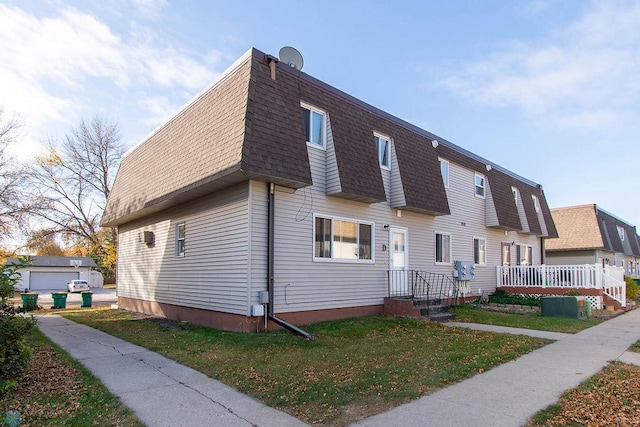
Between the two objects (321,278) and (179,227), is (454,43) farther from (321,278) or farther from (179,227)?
(179,227)

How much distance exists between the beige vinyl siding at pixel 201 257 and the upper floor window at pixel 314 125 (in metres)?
2.54

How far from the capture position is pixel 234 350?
8.14m

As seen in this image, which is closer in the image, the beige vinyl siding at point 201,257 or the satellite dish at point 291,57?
the beige vinyl siding at point 201,257

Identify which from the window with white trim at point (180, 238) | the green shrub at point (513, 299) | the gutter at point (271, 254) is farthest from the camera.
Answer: the green shrub at point (513, 299)

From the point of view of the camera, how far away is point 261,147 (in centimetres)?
A: 946

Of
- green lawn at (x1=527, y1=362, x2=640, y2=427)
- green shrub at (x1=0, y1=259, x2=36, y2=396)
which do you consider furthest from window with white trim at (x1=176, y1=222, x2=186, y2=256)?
green lawn at (x1=527, y1=362, x2=640, y2=427)

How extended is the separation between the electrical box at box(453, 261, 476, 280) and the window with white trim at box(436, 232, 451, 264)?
53cm

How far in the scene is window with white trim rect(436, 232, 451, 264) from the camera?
1614 cm

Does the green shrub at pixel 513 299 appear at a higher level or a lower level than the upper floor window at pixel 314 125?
lower

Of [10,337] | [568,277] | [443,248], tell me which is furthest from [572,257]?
[10,337]

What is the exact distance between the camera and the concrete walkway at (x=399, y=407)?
4.80m

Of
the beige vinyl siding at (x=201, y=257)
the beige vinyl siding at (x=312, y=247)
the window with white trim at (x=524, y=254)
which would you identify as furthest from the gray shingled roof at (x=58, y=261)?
the window with white trim at (x=524, y=254)

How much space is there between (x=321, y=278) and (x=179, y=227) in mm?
5111

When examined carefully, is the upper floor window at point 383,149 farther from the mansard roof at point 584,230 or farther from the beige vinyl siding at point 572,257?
the beige vinyl siding at point 572,257
